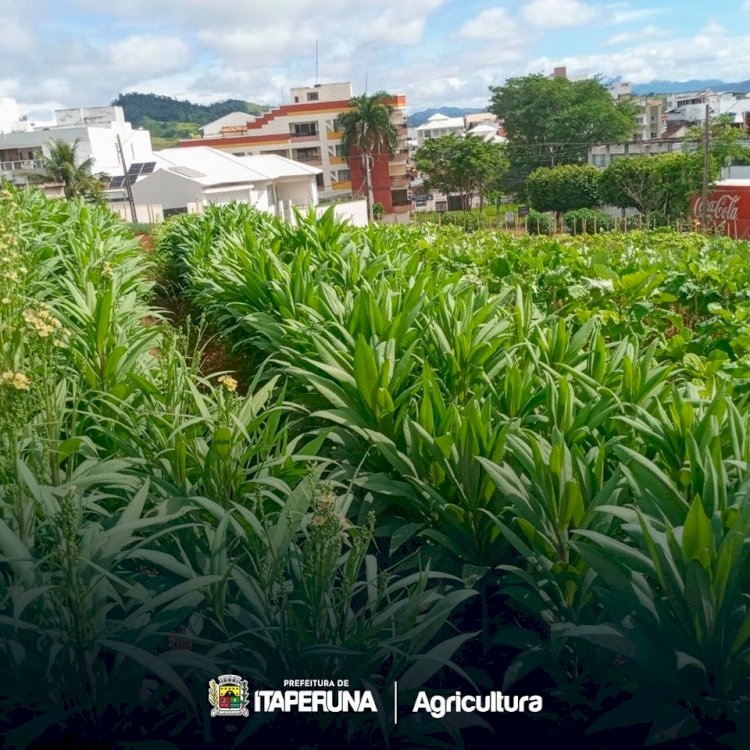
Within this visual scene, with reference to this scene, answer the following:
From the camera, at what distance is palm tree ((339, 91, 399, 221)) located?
39.7m

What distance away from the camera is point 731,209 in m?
20.4

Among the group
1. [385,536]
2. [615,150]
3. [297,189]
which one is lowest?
[297,189]

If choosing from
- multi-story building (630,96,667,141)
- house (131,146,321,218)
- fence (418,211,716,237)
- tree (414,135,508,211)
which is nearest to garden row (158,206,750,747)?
fence (418,211,716,237)

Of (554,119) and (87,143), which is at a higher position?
(87,143)

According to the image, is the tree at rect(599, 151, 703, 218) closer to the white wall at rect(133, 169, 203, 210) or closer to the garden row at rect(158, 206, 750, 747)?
the white wall at rect(133, 169, 203, 210)

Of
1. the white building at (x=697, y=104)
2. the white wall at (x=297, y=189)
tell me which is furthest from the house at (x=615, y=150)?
the white wall at (x=297, y=189)

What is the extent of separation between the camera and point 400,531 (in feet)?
6.05

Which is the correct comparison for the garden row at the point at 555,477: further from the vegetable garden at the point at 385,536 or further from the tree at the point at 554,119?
the tree at the point at 554,119

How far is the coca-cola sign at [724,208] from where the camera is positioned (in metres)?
20.2

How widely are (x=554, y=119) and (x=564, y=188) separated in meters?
10.3

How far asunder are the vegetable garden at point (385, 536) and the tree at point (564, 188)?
3289cm

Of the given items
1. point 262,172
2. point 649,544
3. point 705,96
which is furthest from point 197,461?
point 262,172

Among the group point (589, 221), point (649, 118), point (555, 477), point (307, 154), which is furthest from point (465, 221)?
point (649, 118)

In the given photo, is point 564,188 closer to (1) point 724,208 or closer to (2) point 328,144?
(2) point 328,144
